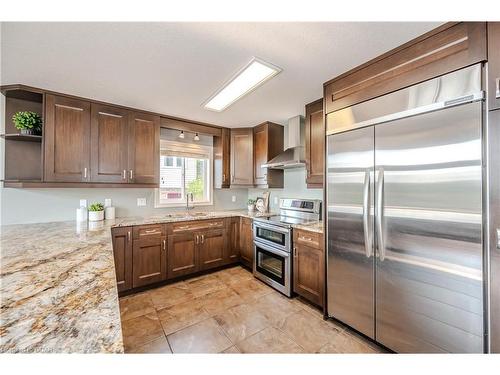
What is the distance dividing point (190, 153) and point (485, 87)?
3368 millimetres

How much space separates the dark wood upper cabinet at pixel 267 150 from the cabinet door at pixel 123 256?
1979 millimetres

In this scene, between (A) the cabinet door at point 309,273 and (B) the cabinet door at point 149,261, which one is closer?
(A) the cabinet door at point 309,273

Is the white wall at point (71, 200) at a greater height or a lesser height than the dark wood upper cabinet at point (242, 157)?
lesser

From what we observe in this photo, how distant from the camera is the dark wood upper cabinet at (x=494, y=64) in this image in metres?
1.16

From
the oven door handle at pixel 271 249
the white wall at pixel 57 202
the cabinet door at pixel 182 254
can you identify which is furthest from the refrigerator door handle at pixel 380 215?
the white wall at pixel 57 202

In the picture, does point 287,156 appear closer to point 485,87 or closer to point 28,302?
point 485,87

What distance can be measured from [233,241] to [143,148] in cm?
188

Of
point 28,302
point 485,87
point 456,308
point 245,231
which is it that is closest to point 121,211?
point 245,231

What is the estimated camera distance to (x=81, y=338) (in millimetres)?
579

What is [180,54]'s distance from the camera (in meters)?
1.60

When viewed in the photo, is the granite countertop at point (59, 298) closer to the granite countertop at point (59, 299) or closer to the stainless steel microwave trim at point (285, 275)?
the granite countertop at point (59, 299)

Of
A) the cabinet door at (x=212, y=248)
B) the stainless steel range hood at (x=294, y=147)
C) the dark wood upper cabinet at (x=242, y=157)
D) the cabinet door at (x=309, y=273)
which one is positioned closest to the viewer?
the cabinet door at (x=309, y=273)

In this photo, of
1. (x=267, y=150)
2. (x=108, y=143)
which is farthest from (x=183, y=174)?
(x=267, y=150)

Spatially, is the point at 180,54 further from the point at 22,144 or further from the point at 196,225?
the point at 22,144
